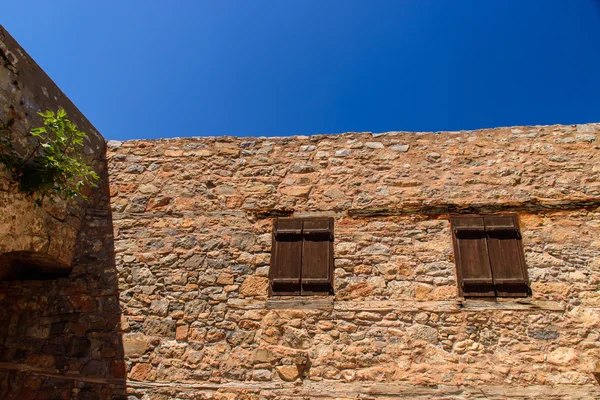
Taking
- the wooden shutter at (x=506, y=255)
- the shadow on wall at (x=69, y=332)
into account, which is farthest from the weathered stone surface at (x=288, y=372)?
the wooden shutter at (x=506, y=255)

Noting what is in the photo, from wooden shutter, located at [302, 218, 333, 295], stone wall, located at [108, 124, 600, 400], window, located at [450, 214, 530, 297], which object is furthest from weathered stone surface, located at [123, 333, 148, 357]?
window, located at [450, 214, 530, 297]

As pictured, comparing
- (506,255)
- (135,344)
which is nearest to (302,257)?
(135,344)

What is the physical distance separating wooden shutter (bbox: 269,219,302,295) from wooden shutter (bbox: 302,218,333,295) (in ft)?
0.22

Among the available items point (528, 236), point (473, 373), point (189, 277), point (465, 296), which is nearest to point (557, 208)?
point (528, 236)

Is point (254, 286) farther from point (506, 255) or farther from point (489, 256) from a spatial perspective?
point (506, 255)

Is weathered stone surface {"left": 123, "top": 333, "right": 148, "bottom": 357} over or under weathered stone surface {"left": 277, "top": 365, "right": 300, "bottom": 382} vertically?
over

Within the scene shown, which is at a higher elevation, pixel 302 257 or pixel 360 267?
pixel 302 257

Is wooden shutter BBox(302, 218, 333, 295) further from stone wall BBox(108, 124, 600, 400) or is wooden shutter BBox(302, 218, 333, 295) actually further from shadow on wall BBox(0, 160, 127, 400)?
shadow on wall BBox(0, 160, 127, 400)

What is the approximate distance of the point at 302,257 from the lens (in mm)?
5070

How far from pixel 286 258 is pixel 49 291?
262 centimetres

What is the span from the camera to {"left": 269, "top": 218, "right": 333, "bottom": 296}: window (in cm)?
489

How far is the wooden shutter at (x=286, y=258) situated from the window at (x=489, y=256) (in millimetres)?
1652

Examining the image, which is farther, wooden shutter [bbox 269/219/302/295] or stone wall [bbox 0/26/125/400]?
wooden shutter [bbox 269/219/302/295]

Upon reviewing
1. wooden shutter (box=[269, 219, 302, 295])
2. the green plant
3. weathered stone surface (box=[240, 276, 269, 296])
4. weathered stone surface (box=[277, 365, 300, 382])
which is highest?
the green plant
